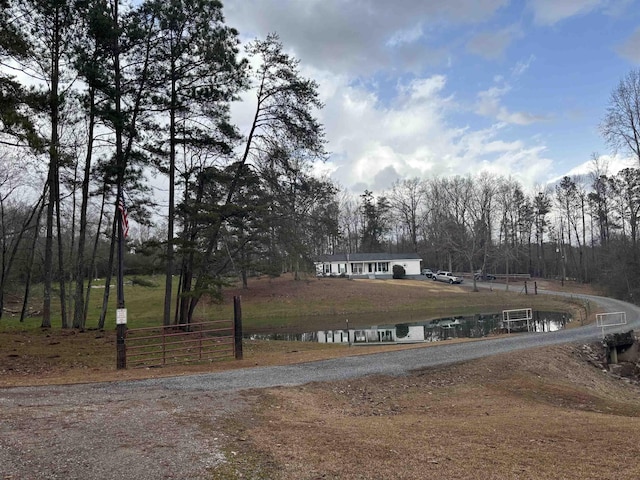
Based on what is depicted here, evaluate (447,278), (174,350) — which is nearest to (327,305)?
(447,278)

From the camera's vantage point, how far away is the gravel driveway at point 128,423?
14.6 feet

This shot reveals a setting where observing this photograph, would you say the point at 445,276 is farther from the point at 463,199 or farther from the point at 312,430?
the point at 312,430

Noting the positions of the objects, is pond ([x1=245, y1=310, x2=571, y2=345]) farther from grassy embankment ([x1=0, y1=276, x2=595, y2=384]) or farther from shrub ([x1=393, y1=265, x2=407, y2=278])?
shrub ([x1=393, y1=265, x2=407, y2=278])

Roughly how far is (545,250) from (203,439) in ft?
248

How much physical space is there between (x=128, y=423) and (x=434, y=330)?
2449 centimetres

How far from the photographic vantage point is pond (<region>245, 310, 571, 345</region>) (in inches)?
989

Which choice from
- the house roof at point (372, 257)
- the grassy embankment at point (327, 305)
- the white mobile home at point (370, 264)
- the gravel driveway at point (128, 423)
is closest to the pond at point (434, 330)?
the grassy embankment at point (327, 305)

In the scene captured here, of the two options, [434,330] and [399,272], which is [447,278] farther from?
[434,330]

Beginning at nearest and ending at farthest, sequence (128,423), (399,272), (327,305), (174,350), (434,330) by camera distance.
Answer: (128,423) < (174,350) < (434,330) < (327,305) < (399,272)

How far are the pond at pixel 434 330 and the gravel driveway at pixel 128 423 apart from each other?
13.9 metres

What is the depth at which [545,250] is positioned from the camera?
7125 cm

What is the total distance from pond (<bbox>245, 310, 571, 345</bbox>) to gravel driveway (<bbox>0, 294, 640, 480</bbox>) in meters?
13.9

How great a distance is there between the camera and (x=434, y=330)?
93.0 ft

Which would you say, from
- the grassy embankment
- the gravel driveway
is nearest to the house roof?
the grassy embankment
